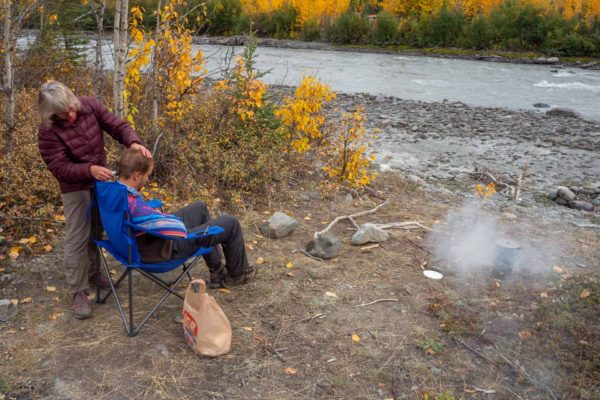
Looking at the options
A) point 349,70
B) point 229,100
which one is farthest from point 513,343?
point 349,70

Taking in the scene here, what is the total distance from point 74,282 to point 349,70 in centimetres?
2393

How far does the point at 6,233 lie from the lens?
4.41 m

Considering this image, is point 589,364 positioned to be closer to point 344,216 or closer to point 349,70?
point 344,216

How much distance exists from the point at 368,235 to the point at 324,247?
0.53 metres

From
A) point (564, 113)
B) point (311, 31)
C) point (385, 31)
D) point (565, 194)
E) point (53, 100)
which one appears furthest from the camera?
point (311, 31)

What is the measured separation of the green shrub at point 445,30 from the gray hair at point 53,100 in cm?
4097

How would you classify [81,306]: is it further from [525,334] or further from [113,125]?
[525,334]

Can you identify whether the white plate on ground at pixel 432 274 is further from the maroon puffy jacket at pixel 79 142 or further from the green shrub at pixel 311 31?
the green shrub at pixel 311 31

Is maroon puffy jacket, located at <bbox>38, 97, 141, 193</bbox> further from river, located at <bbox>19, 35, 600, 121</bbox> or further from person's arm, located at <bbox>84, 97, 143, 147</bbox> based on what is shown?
river, located at <bbox>19, 35, 600, 121</bbox>

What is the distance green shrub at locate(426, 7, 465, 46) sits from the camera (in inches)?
1603

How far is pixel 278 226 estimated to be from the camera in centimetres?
509

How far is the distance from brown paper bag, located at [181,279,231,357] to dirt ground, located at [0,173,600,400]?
0.08 meters

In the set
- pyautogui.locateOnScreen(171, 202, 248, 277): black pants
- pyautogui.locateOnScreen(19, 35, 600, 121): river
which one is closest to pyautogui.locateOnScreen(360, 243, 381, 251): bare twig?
pyautogui.locateOnScreen(171, 202, 248, 277): black pants

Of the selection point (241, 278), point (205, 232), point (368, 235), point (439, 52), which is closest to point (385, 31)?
point (439, 52)
